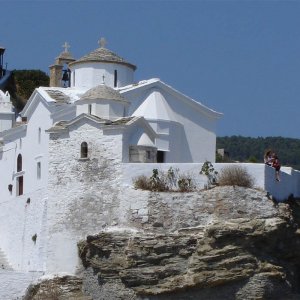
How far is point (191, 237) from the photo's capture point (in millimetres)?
48812

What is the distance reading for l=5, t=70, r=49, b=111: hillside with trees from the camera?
86.2m

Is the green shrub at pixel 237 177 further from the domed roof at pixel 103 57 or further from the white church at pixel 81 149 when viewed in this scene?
the domed roof at pixel 103 57

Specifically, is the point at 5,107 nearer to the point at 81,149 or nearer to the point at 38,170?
the point at 38,170

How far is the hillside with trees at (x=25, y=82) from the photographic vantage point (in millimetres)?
86188

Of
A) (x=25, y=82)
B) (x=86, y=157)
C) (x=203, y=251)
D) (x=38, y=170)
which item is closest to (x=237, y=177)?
(x=203, y=251)

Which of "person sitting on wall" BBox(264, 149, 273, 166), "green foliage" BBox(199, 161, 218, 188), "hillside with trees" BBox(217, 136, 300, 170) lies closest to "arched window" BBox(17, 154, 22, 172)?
"green foliage" BBox(199, 161, 218, 188)

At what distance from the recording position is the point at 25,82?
3457 inches

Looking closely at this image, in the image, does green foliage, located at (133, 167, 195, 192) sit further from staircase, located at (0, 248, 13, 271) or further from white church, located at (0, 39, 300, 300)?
staircase, located at (0, 248, 13, 271)

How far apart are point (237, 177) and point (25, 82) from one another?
1582 inches

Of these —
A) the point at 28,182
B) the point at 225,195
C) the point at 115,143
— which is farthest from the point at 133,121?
the point at 28,182

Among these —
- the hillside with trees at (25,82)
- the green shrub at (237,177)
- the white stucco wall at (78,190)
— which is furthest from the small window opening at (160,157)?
the hillside with trees at (25,82)

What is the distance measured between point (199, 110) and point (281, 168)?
7196mm

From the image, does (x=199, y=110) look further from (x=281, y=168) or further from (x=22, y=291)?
(x=22, y=291)

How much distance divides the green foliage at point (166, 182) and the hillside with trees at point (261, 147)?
71.8 meters
